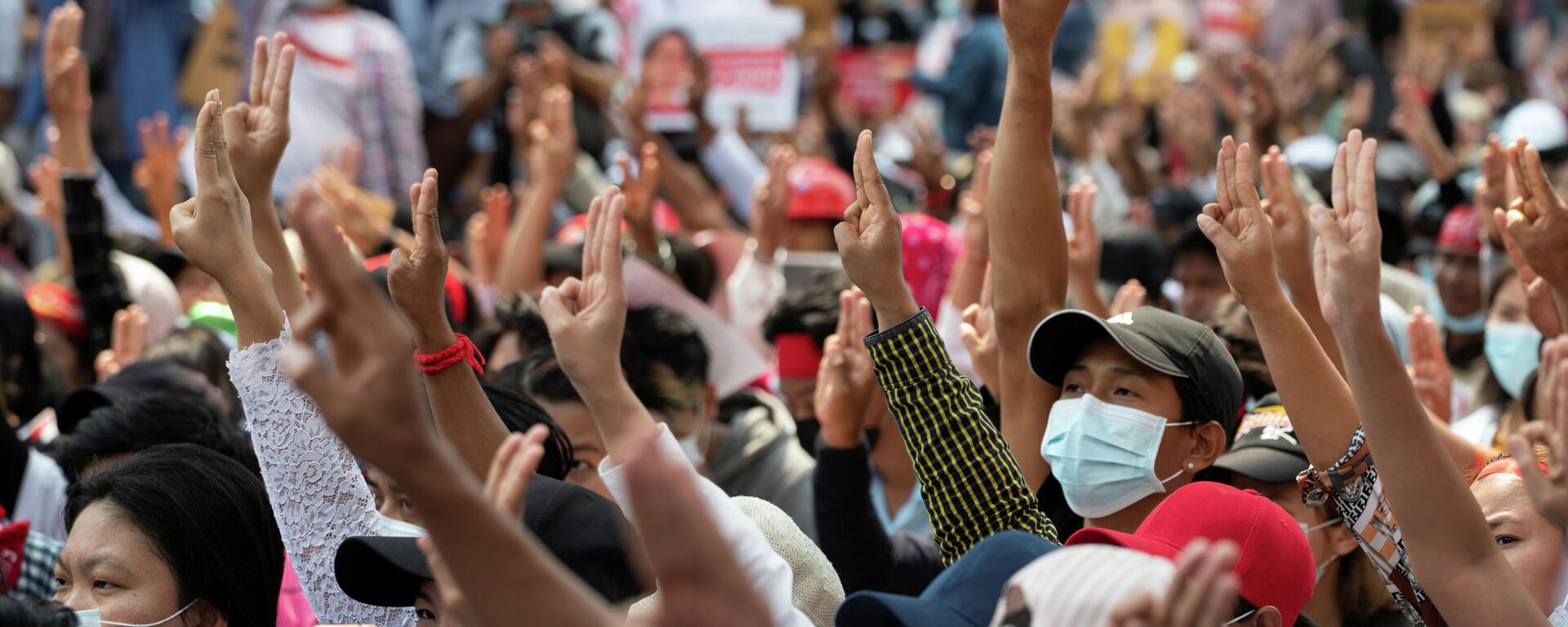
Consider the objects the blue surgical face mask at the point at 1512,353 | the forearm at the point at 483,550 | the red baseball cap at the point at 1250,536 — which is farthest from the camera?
the blue surgical face mask at the point at 1512,353

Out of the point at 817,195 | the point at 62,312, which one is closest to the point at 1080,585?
the point at 62,312

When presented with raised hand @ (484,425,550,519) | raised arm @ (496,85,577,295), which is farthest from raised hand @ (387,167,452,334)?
raised arm @ (496,85,577,295)

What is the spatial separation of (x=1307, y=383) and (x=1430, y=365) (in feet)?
4.37

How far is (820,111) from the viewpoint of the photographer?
10.9m

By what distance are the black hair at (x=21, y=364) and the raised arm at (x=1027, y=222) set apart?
10.8 ft

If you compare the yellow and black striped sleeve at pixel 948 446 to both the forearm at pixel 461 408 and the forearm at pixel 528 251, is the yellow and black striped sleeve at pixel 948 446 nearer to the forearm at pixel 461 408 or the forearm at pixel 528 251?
the forearm at pixel 461 408

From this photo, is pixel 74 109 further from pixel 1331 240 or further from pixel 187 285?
pixel 1331 240

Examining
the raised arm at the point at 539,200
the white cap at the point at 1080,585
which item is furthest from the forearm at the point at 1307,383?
the raised arm at the point at 539,200

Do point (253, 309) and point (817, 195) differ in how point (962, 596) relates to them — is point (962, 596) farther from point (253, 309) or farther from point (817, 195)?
point (817, 195)

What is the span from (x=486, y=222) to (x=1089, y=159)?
11.7 ft

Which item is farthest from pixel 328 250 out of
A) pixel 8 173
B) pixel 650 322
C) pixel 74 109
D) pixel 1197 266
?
pixel 8 173

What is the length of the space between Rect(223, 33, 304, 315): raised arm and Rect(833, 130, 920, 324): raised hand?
1.20 m

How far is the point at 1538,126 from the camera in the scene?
30.1ft

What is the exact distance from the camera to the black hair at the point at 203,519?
9.82 feet
